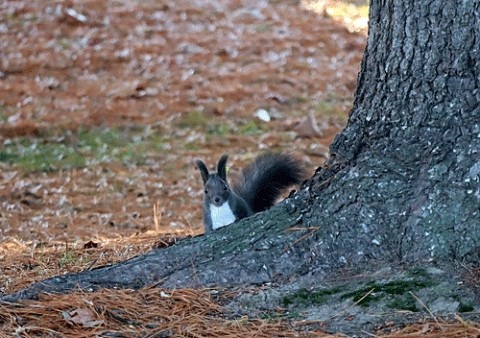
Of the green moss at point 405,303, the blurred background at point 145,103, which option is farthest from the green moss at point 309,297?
the blurred background at point 145,103

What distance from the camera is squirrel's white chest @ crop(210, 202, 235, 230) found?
4.25 m

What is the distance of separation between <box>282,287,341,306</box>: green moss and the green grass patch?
3946 millimetres

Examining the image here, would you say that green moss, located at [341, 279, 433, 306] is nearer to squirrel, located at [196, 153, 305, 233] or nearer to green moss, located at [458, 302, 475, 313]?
green moss, located at [458, 302, 475, 313]

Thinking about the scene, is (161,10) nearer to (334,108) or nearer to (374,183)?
(334,108)

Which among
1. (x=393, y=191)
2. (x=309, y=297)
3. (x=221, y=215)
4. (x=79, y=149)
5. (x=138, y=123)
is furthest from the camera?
(x=138, y=123)

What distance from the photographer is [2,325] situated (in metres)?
2.77

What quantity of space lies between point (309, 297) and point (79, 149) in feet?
14.3

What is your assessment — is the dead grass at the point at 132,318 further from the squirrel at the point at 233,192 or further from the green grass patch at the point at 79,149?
the green grass patch at the point at 79,149

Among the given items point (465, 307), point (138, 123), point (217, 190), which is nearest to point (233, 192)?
point (217, 190)

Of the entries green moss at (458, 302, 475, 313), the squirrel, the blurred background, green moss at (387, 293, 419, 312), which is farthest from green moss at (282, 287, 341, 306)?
the squirrel

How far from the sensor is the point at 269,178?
14.2 feet

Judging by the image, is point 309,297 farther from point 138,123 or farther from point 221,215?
point 138,123

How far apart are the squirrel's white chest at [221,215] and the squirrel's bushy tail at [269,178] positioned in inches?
8.9

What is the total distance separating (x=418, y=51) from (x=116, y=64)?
251 inches
